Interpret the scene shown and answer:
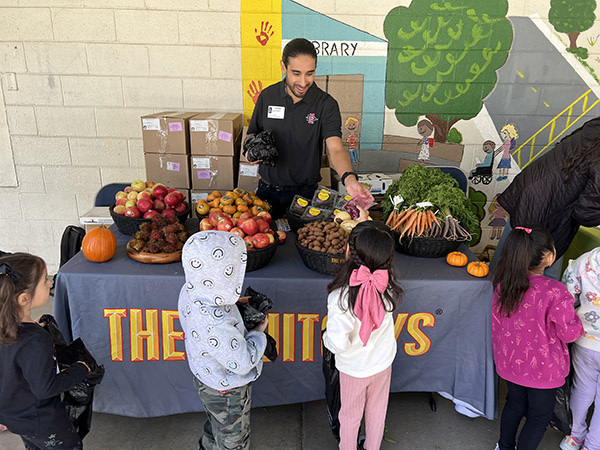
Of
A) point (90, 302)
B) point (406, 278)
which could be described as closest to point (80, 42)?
point (90, 302)

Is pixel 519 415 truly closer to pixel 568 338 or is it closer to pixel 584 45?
pixel 568 338

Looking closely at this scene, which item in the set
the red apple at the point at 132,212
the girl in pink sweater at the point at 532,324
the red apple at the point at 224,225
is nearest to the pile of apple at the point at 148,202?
the red apple at the point at 132,212

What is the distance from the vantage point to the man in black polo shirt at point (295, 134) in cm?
305

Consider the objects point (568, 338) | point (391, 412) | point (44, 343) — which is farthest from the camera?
point (391, 412)

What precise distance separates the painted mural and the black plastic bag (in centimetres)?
259

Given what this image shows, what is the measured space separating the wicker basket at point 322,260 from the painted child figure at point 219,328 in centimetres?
46

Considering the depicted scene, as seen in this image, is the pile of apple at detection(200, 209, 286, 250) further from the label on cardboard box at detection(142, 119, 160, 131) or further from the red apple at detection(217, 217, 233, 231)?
the label on cardboard box at detection(142, 119, 160, 131)

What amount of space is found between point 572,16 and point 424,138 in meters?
1.66

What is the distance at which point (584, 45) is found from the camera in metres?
4.23

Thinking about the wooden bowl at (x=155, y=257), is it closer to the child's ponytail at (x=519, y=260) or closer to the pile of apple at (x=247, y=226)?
the pile of apple at (x=247, y=226)

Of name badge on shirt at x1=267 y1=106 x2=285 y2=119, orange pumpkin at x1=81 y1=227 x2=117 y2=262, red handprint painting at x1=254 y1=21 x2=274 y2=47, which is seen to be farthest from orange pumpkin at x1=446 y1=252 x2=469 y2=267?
red handprint painting at x1=254 y1=21 x2=274 y2=47

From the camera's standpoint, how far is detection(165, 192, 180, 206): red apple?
2.73m

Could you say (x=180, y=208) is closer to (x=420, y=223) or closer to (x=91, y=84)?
(x=420, y=223)

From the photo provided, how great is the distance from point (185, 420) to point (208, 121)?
211cm
